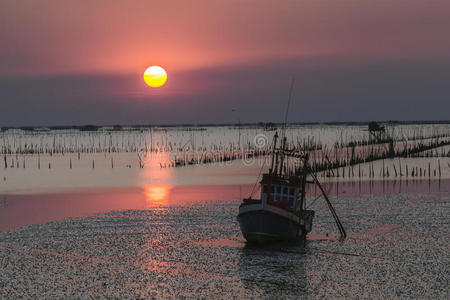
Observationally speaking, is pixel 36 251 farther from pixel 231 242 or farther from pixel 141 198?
pixel 141 198

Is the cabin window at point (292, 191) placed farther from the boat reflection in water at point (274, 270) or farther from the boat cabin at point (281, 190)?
the boat reflection in water at point (274, 270)

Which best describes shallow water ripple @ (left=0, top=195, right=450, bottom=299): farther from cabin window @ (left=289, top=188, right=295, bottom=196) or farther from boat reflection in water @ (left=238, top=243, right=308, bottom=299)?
cabin window @ (left=289, top=188, right=295, bottom=196)

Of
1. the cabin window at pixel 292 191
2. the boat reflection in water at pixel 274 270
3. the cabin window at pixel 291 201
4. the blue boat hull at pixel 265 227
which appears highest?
the cabin window at pixel 292 191

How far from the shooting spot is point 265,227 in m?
28.3

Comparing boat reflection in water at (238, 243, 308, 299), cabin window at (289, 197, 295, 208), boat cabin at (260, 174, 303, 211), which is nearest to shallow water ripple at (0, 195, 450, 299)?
boat reflection in water at (238, 243, 308, 299)

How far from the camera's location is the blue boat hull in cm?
2825

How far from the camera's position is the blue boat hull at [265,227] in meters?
28.2

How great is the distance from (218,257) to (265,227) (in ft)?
10.8

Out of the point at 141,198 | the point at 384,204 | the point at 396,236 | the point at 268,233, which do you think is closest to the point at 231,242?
the point at 268,233

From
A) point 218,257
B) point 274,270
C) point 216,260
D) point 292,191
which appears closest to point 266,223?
point 292,191

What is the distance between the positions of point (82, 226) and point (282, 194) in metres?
11.9

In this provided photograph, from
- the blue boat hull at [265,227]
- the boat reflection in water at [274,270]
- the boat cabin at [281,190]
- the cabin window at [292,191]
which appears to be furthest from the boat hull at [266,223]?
the cabin window at [292,191]

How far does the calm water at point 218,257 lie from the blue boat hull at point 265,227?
516 mm

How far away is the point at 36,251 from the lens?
90.3 feet
